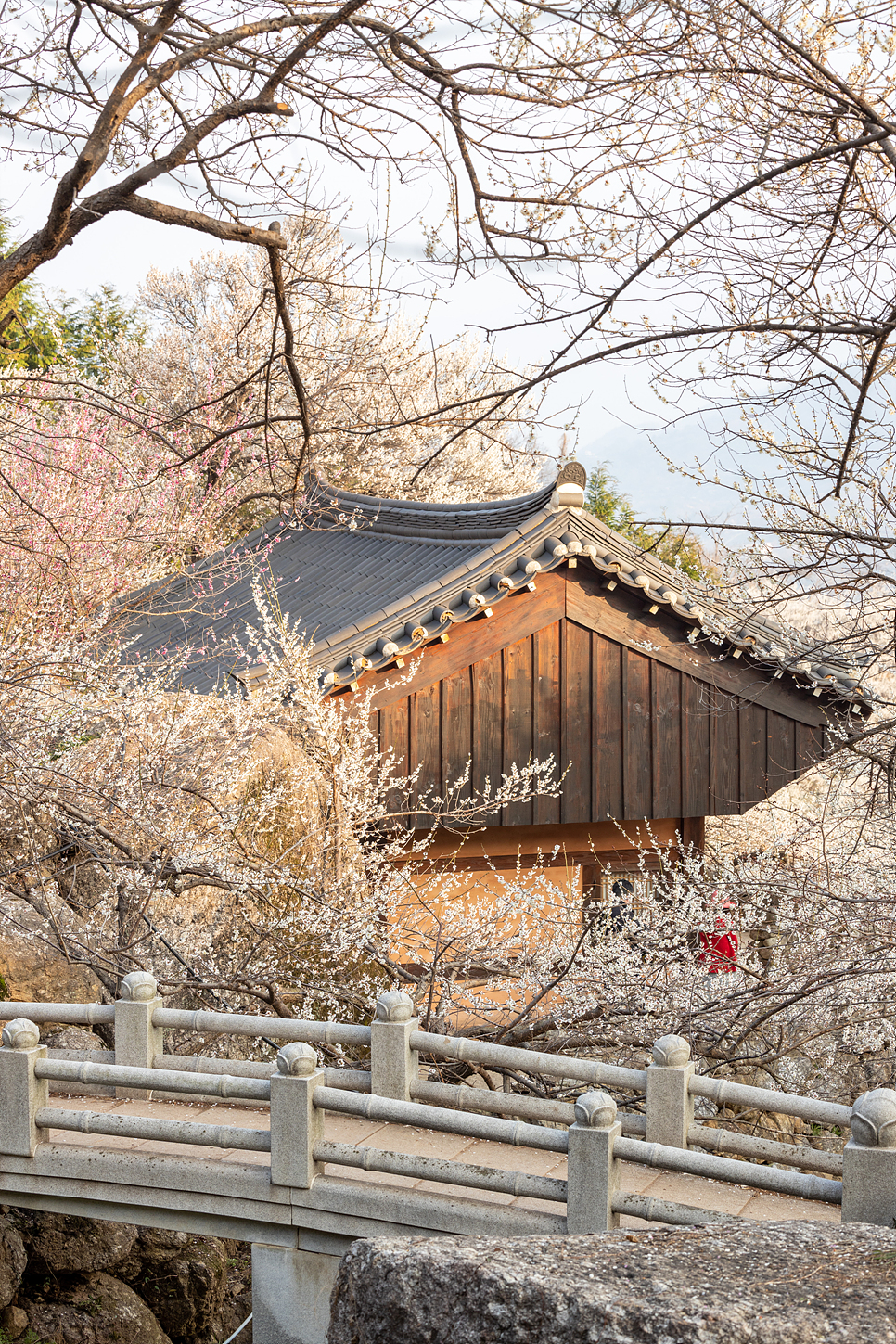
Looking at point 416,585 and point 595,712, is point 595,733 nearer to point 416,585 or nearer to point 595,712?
point 595,712

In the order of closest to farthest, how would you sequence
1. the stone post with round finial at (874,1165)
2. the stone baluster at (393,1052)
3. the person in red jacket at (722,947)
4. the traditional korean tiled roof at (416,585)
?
the stone post with round finial at (874,1165), the stone baluster at (393,1052), the person in red jacket at (722,947), the traditional korean tiled roof at (416,585)

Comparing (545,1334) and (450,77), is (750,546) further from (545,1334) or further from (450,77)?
(545,1334)

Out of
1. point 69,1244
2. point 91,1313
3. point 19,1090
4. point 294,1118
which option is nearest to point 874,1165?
point 294,1118

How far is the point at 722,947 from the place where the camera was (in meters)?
10.5

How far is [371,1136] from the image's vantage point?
18.1ft

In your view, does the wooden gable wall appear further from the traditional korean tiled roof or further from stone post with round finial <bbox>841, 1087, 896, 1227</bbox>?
stone post with round finial <bbox>841, 1087, 896, 1227</bbox>

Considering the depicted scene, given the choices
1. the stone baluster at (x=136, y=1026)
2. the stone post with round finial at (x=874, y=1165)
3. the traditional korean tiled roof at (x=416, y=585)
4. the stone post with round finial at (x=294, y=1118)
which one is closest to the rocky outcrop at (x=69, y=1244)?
the stone baluster at (x=136, y=1026)

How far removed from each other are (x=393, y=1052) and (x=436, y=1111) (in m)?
0.67

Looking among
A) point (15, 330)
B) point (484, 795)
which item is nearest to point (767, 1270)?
point (484, 795)

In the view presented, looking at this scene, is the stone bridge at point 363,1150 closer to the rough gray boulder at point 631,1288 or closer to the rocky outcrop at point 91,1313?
the rough gray boulder at point 631,1288

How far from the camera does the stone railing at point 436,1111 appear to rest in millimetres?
4203

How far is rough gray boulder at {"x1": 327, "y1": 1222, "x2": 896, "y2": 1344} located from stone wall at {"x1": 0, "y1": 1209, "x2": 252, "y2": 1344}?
4129 mm

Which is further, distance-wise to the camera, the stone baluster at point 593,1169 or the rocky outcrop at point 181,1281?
the rocky outcrop at point 181,1281

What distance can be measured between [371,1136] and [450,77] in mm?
5429
